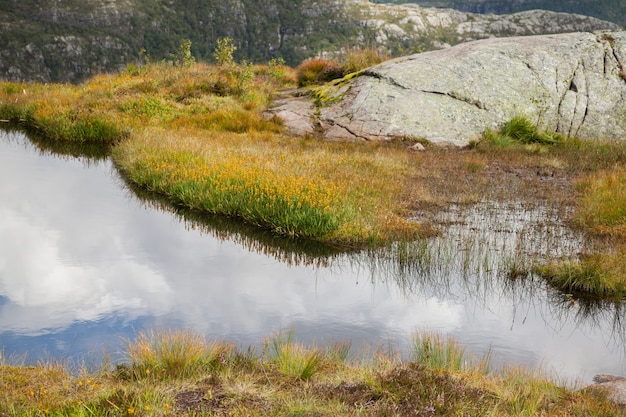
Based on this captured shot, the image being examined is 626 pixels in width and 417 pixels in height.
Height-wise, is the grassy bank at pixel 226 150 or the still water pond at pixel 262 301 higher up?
the grassy bank at pixel 226 150

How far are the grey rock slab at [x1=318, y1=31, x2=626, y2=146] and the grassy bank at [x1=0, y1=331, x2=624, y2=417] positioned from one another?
16101 mm

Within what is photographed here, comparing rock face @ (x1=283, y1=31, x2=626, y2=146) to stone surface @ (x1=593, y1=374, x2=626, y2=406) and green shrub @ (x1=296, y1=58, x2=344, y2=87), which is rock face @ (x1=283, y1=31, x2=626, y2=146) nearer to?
green shrub @ (x1=296, y1=58, x2=344, y2=87)

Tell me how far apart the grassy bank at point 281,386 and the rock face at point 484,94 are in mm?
16072

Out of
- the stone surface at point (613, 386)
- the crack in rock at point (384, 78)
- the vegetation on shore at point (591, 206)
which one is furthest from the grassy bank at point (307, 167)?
the crack in rock at point (384, 78)

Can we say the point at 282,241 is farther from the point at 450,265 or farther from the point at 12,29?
the point at 12,29

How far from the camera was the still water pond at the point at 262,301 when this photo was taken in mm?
6988

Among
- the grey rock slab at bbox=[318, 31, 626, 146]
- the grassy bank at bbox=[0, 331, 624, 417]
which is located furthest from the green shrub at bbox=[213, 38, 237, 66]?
the grassy bank at bbox=[0, 331, 624, 417]

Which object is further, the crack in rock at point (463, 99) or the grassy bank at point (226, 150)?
the crack in rock at point (463, 99)

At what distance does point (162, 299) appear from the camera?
8.06 meters

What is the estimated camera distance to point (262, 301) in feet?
26.9

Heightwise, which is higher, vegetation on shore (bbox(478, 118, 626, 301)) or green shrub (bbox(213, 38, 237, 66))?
green shrub (bbox(213, 38, 237, 66))

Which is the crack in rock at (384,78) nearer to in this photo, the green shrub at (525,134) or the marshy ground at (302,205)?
the marshy ground at (302,205)

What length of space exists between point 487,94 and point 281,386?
1973cm

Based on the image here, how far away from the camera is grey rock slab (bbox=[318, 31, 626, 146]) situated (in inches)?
870
